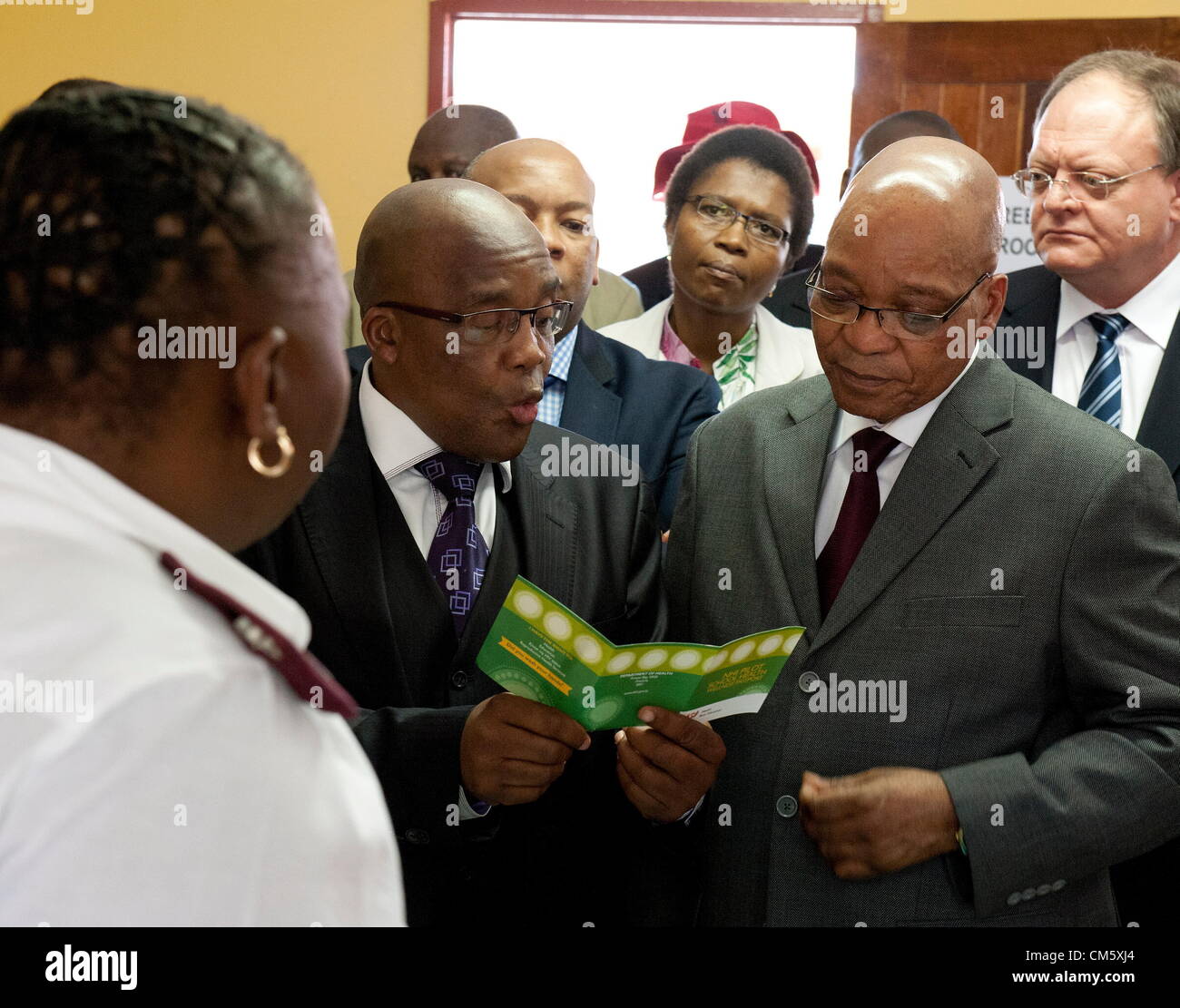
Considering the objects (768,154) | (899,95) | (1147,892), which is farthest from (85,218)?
(899,95)

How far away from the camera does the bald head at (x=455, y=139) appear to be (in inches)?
136

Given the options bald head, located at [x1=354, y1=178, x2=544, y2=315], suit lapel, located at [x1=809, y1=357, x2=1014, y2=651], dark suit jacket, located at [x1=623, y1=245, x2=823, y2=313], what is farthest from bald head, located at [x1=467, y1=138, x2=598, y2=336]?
suit lapel, located at [x1=809, y1=357, x2=1014, y2=651]

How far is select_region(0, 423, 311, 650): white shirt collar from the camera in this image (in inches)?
31.6

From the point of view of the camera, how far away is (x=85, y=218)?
86 cm

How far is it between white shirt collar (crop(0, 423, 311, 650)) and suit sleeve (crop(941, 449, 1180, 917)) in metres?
1.12

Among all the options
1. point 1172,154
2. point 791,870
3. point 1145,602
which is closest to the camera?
point 1145,602

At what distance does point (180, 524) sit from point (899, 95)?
519 centimetres

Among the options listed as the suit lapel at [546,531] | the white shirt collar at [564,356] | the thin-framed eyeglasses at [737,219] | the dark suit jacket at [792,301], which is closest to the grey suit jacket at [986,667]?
the suit lapel at [546,531]

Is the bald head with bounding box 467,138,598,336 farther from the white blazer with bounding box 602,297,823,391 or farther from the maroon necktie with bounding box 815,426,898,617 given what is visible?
the maroon necktie with bounding box 815,426,898,617

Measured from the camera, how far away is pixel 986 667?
5.58 feet

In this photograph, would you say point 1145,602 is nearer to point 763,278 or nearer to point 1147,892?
point 1147,892

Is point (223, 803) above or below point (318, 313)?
below

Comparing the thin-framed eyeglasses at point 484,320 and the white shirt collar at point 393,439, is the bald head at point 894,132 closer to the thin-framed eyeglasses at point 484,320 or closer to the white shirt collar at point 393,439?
the thin-framed eyeglasses at point 484,320

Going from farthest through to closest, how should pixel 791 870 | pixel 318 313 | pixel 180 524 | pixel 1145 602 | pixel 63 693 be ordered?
pixel 791 870
pixel 1145 602
pixel 318 313
pixel 180 524
pixel 63 693
